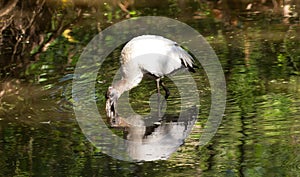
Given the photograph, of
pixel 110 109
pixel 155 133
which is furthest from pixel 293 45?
pixel 155 133

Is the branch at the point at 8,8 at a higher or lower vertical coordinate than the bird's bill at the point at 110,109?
higher

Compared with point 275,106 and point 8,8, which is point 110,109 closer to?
point 275,106

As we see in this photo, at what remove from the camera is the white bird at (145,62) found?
7566 mm

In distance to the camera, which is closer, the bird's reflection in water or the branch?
the bird's reflection in water

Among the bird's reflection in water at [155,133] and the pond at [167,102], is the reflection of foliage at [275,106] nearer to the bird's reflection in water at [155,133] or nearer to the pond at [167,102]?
the pond at [167,102]

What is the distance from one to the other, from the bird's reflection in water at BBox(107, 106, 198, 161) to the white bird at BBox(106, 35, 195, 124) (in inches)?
21.6

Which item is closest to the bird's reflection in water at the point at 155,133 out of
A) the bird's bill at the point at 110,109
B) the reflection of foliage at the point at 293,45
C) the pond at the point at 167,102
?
the pond at the point at 167,102

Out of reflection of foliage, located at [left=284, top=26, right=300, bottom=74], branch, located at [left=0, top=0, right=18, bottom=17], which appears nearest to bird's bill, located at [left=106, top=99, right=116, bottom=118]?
reflection of foliage, located at [left=284, top=26, right=300, bottom=74]

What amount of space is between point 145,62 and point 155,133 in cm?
108

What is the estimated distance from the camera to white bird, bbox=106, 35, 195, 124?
757cm

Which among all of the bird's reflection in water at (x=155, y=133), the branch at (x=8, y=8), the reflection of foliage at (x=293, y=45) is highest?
the branch at (x=8, y=8)

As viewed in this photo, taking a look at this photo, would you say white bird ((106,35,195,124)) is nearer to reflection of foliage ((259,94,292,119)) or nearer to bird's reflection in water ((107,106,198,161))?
bird's reflection in water ((107,106,198,161))

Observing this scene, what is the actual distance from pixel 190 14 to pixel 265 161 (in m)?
6.14

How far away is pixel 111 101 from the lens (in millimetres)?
7375
